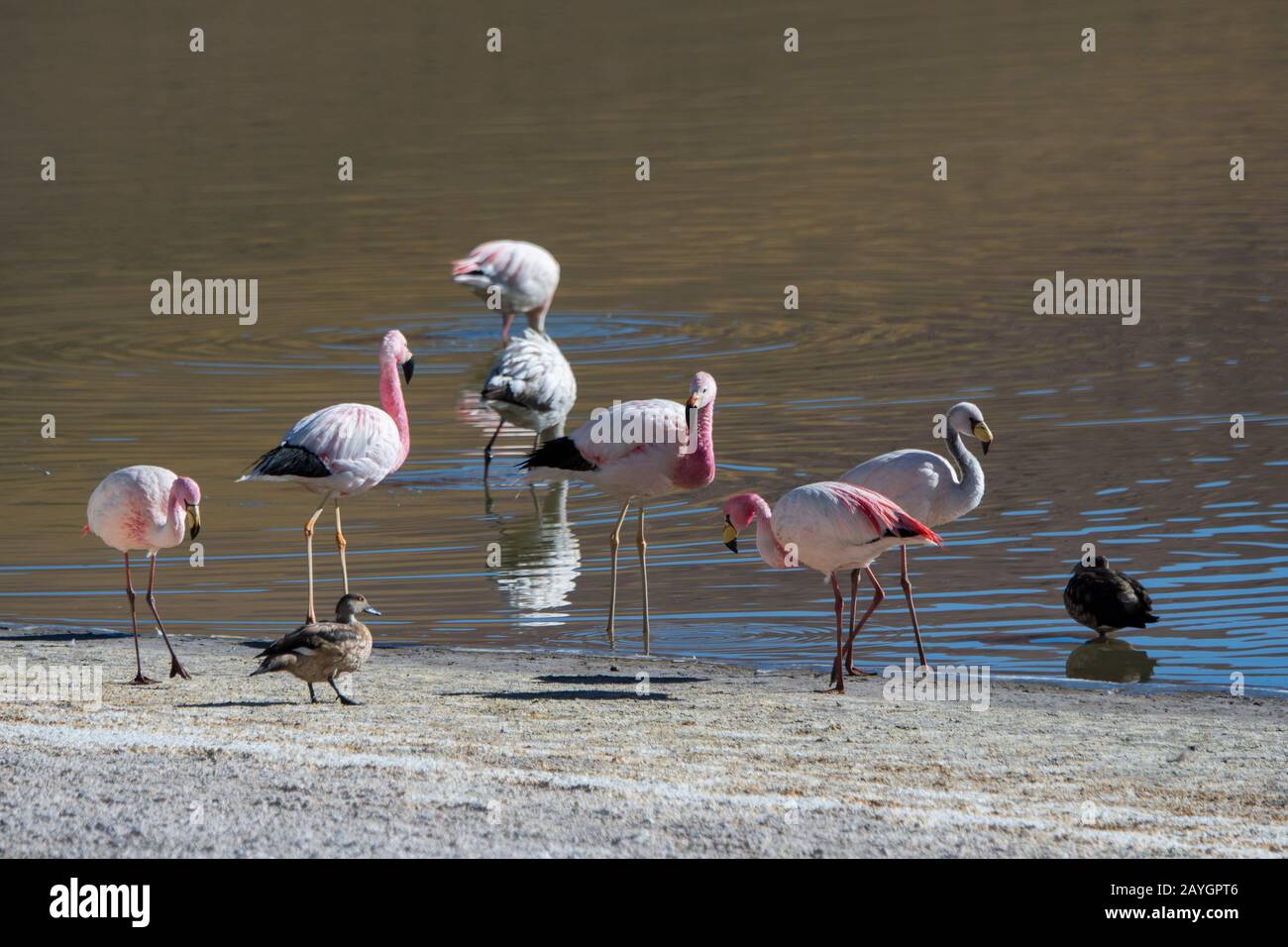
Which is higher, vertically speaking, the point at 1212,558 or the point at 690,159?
the point at 690,159

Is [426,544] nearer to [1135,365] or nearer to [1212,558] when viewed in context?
[1212,558]

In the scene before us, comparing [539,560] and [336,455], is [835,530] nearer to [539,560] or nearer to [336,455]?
[336,455]

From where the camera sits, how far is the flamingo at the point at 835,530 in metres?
9.29

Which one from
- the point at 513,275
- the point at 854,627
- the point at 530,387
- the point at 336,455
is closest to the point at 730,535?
the point at 854,627

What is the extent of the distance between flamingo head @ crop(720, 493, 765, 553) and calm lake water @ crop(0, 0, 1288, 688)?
1.05m

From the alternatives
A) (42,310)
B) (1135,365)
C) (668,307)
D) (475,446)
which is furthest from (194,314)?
(1135,365)

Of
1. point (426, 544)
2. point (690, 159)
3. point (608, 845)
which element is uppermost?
point (690, 159)

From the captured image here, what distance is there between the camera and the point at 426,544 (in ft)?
43.0

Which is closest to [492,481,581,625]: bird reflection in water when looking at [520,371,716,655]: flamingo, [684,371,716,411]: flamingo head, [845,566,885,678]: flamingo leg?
[520,371,716,655]: flamingo

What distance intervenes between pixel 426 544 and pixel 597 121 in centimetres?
2567

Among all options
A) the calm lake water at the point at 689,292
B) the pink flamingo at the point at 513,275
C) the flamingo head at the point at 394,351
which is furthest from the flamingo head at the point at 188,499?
the pink flamingo at the point at 513,275

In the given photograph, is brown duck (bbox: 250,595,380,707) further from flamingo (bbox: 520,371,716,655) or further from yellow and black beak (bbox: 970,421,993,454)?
yellow and black beak (bbox: 970,421,993,454)

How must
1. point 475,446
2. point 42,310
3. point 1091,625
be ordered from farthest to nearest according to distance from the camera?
point 42,310 → point 475,446 → point 1091,625

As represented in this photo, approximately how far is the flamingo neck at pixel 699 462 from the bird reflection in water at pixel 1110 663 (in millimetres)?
2133
